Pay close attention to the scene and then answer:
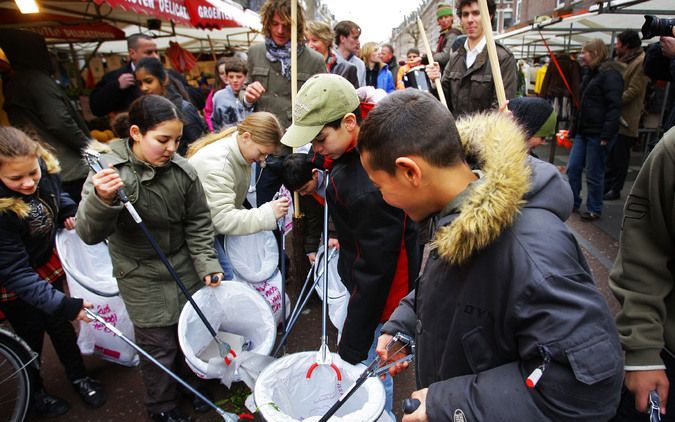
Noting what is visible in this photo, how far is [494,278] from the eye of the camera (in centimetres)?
107

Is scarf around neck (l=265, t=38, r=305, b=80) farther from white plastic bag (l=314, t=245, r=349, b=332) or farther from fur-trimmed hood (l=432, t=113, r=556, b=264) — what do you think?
fur-trimmed hood (l=432, t=113, r=556, b=264)

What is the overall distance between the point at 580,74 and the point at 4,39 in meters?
8.93

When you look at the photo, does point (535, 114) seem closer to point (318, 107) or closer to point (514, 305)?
point (318, 107)

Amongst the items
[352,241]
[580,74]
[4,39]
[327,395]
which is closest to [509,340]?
[352,241]

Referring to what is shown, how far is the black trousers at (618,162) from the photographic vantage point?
6284mm

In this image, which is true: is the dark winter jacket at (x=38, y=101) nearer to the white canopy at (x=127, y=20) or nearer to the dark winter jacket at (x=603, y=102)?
the white canopy at (x=127, y=20)

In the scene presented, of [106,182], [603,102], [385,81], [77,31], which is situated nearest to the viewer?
[106,182]

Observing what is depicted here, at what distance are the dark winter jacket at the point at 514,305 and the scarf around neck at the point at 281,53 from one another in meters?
3.12

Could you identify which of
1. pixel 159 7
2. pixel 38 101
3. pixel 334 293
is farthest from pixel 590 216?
pixel 38 101

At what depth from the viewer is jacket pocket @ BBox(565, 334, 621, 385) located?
3.12 feet

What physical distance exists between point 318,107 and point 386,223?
650 mm

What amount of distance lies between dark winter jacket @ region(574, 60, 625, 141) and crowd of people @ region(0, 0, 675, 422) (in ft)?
7.24

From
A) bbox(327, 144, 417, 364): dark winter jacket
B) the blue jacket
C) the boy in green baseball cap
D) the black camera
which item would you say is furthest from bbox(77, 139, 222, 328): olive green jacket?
the blue jacket

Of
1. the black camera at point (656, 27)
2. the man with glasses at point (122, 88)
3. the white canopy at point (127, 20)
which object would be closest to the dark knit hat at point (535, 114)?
the black camera at point (656, 27)
